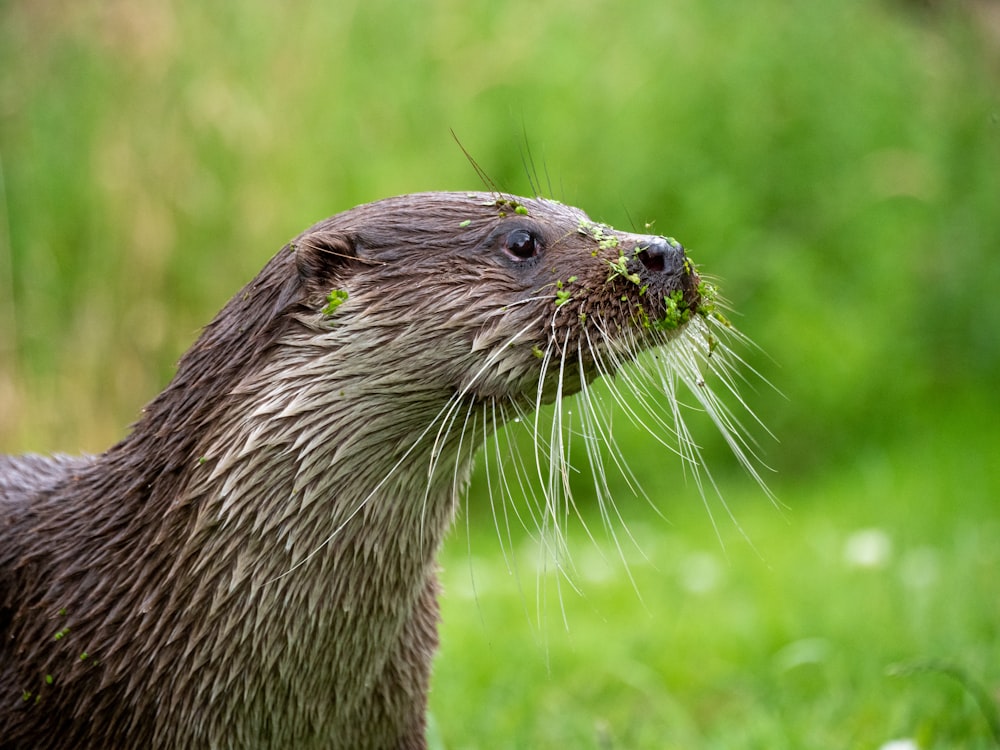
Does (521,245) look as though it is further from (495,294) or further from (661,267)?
(661,267)

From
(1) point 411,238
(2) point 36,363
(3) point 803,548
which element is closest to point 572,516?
(3) point 803,548

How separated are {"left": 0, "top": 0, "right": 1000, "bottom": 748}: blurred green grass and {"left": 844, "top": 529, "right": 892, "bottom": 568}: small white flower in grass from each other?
42 millimetres

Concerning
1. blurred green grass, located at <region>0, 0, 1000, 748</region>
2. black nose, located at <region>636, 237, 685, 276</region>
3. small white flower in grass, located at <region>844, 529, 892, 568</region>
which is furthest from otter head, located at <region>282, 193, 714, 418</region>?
small white flower in grass, located at <region>844, 529, 892, 568</region>

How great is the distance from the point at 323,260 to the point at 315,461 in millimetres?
339

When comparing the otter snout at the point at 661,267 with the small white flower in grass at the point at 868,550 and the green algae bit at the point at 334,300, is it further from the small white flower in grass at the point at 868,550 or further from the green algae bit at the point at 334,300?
the small white flower in grass at the point at 868,550

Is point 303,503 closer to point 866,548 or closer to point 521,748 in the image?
point 521,748

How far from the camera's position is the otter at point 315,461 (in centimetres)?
205

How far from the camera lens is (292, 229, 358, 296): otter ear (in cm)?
212

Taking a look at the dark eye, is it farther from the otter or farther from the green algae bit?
the green algae bit

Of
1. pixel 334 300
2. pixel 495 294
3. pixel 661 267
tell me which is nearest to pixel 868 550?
pixel 661 267

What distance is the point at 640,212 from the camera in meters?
6.15

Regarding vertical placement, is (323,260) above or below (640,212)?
below

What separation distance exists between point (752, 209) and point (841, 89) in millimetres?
933

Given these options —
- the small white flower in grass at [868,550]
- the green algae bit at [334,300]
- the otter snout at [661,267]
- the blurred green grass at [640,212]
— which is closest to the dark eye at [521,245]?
the otter snout at [661,267]
